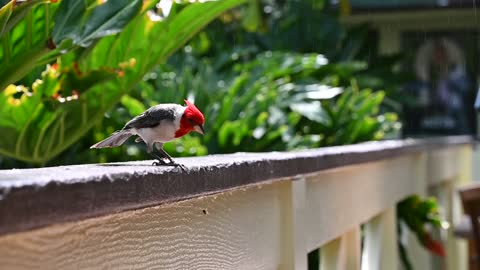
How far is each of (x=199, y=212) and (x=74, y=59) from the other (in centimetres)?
193

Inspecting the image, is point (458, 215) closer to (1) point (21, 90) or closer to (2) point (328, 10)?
(2) point (328, 10)

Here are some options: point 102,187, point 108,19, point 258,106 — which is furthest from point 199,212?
point 258,106

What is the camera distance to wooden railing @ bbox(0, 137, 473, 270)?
1.41 metres

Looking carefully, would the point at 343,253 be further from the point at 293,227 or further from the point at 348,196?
the point at 293,227

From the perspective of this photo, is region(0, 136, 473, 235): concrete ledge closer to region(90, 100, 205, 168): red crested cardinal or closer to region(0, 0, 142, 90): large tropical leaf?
region(90, 100, 205, 168): red crested cardinal

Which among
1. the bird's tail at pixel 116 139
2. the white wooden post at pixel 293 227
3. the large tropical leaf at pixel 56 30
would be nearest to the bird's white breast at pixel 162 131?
the bird's tail at pixel 116 139

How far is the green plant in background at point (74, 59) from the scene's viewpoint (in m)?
3.19

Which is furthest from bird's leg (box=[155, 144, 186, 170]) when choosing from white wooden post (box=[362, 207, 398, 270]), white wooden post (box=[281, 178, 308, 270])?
white wooden post (box=[362, 207, 398, 270])

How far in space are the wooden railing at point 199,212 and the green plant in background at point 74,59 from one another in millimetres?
778

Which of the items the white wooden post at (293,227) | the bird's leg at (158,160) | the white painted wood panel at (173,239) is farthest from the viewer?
the white wooden post at (293,227)

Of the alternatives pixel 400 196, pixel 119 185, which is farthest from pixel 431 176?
pixel 119 185

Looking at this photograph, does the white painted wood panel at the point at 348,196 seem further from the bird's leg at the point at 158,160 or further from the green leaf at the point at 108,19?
the bird's leg at the point at 158,160

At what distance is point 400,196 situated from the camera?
5828mm

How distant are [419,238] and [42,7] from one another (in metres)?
3.98
